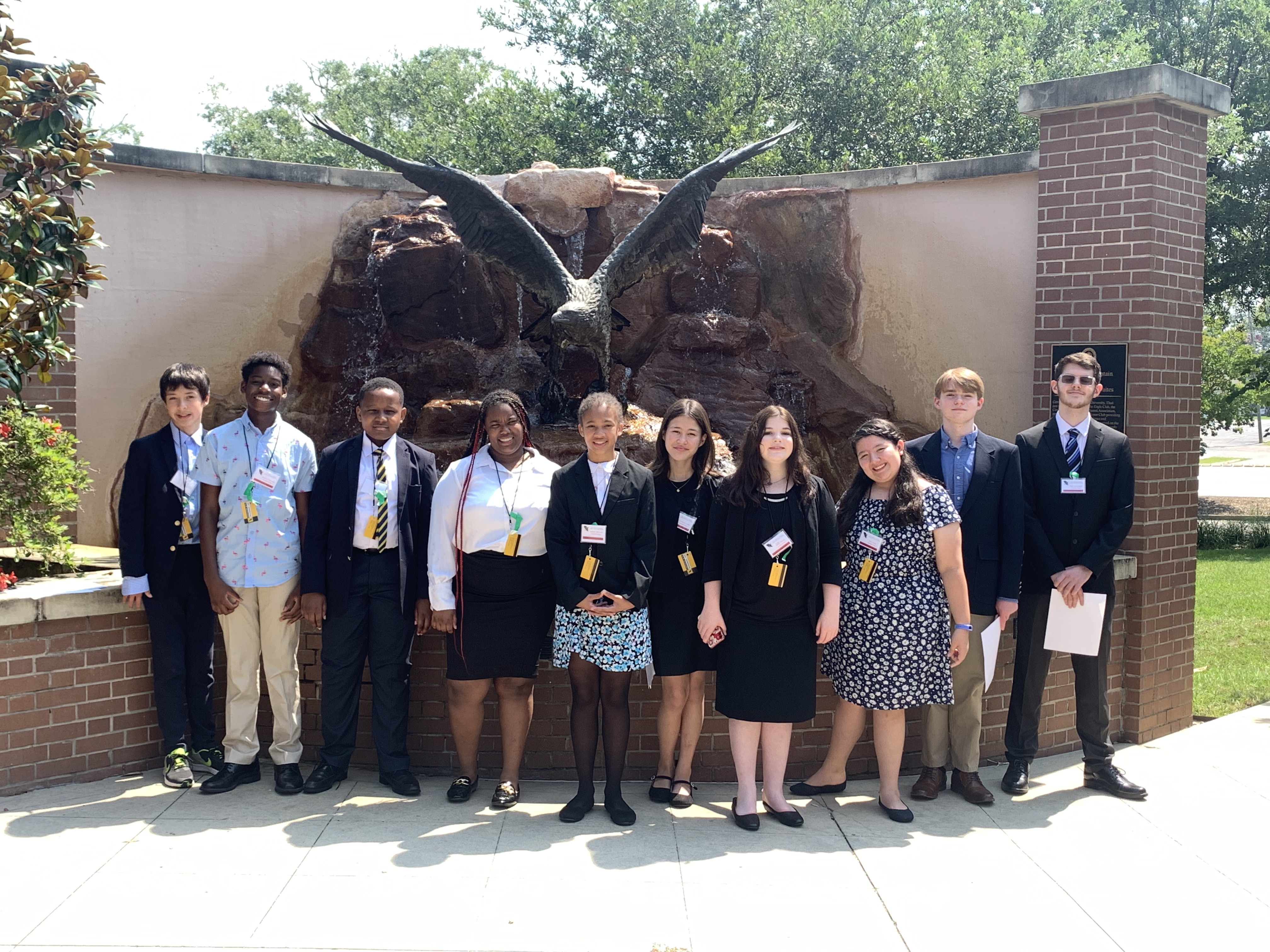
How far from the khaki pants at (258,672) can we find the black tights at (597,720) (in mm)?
1200

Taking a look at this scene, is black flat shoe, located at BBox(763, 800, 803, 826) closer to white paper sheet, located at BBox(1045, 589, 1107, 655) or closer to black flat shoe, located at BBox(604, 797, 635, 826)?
black flat shoe, located at BBox(604, 797, 635, 826)

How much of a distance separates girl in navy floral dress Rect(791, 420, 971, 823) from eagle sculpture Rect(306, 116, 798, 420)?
3.59 m

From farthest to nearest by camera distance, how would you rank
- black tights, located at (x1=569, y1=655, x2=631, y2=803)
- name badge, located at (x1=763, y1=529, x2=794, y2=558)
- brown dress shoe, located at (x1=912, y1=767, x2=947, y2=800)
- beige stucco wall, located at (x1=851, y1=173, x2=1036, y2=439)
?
1. beige stucco wall, located at (x1=851, y1=173, x2=1036, y2=439)
2. brown dress shoe, located at (x1=912, y1=767, x2=947, y2=800)
3. black tights, located at (x1=569, y1=655, x2=631, y2=803)
4. name badge, located at (x1=763, y1=529, x2=794, y2=558)

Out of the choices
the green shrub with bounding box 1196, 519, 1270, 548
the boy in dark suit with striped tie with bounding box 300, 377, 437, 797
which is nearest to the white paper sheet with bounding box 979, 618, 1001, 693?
the boy in dark suit with striped tie with bounding box 300, 377, 437, 797

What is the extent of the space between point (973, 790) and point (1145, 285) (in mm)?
2725

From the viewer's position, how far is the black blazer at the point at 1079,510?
437cm

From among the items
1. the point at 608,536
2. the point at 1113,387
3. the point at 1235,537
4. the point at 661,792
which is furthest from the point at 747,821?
the point at 1235,537

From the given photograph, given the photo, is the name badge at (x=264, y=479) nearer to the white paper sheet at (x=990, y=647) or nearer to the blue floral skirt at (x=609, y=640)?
the blue floral skirt at (x=609, y=640)

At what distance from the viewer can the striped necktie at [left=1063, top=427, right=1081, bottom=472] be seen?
443 cm

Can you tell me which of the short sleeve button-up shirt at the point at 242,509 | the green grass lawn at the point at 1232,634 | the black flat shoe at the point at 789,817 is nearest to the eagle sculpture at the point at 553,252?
the short sleeve button-up shirt at the point at 242,509

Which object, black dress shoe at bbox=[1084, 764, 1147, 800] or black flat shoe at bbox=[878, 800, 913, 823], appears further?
black dress shoe at bbox=[1084, 764, 1147, 800]

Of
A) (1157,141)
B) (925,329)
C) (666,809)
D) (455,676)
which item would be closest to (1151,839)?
(666,809)

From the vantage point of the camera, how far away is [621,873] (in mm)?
3457

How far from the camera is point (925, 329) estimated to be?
8.19 metres
